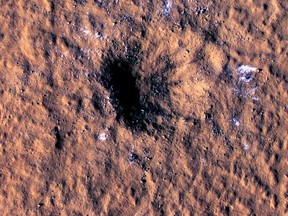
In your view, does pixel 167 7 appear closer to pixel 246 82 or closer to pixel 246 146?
pixel 246 82

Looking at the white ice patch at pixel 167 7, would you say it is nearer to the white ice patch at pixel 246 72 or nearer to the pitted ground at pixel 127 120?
the pitted ground at pixel 127 120

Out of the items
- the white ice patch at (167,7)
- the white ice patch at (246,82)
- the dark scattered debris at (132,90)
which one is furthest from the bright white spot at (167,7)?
the white ice patch at (246,82)

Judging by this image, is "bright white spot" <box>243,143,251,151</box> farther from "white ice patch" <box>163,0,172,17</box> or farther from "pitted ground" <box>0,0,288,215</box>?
"white ice patch" <box>163,0,172,17</box>

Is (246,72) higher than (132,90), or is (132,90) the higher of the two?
(246,72)

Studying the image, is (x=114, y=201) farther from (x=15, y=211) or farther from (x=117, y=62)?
(x=117, y=62)

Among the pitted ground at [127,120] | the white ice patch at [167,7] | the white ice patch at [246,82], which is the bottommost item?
the pitted ground at [127,120]

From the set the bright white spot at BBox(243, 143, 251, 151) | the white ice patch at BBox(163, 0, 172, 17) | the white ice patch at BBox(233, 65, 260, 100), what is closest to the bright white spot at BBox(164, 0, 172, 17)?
the white ice patch at BBox(163, 0, 172, 17)

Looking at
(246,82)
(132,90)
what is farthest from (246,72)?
(132,90)

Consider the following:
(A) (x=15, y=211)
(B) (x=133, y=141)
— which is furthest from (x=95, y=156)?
(A) (x=15, y=211)
